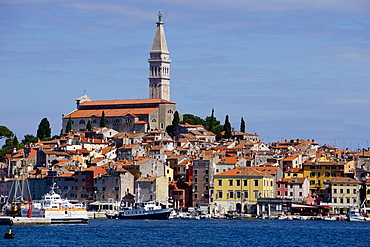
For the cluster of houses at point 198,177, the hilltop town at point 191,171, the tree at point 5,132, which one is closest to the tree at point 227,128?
the hilltop town at point 191,171

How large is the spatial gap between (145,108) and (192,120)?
7.05 meters

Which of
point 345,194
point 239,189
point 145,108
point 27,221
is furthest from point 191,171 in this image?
point 145,108

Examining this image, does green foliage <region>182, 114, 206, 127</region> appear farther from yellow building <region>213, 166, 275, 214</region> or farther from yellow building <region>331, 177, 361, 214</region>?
yellow building <region>331, 177, 361, 214</region>

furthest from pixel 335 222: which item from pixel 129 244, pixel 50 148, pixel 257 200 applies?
pixel 50 148

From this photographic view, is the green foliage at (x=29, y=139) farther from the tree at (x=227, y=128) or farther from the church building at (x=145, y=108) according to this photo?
the tree at (x=227, y=128)

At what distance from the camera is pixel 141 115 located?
135 m

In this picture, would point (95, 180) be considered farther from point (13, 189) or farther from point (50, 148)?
point (50, 148)

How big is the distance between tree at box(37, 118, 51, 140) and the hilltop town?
870 centimetres

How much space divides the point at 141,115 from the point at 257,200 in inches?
1886

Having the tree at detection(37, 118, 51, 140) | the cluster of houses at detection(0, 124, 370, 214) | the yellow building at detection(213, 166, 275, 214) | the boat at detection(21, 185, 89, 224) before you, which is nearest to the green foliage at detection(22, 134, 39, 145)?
the tree at detection(37, 118, 51, 140)

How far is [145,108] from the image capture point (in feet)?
453

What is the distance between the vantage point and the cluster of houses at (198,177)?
90.8 meters

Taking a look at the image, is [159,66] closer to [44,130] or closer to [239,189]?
[44,130]

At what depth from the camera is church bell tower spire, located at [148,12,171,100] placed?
15300 cm
